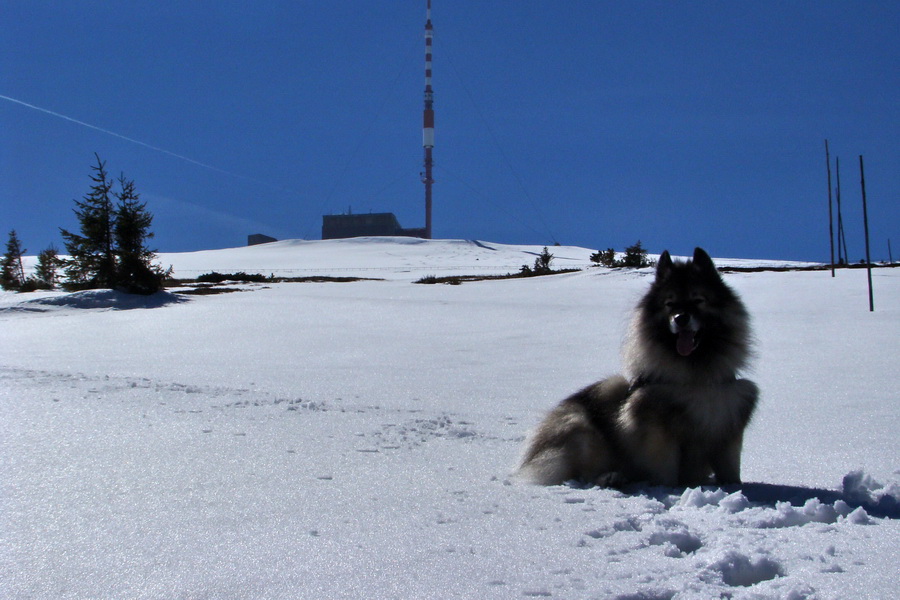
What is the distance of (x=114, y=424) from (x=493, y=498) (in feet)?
8.60

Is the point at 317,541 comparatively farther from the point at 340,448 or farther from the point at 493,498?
the point at 340,448

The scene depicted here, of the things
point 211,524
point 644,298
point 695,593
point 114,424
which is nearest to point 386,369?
point 114,424

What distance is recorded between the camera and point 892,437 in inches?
152

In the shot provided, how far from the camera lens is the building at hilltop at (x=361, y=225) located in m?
102

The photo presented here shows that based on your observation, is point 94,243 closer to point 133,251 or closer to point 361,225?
point 133,251

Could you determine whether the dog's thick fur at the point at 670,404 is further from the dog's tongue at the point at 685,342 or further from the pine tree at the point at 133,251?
the pine tree at the point at 133,251

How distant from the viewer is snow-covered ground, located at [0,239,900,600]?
6.27ft

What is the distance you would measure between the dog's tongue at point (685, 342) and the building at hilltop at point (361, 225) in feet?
318

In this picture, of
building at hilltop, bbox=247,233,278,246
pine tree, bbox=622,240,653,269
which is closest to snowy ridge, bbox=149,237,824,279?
pine tree, bbox=622,240,653,269

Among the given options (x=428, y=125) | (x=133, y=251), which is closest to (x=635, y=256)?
(x=133, y=251)

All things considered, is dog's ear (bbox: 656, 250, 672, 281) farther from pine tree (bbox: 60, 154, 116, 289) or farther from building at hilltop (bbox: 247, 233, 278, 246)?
building at hilltop (bbox: 247, 233, 278, 246)

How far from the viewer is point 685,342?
2.94 metres

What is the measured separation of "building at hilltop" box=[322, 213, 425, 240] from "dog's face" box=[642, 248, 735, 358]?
9682 centimetres

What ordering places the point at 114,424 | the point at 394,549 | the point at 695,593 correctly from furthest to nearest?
the point at 114,424 < the point at 394,549 < the point at 695,593
